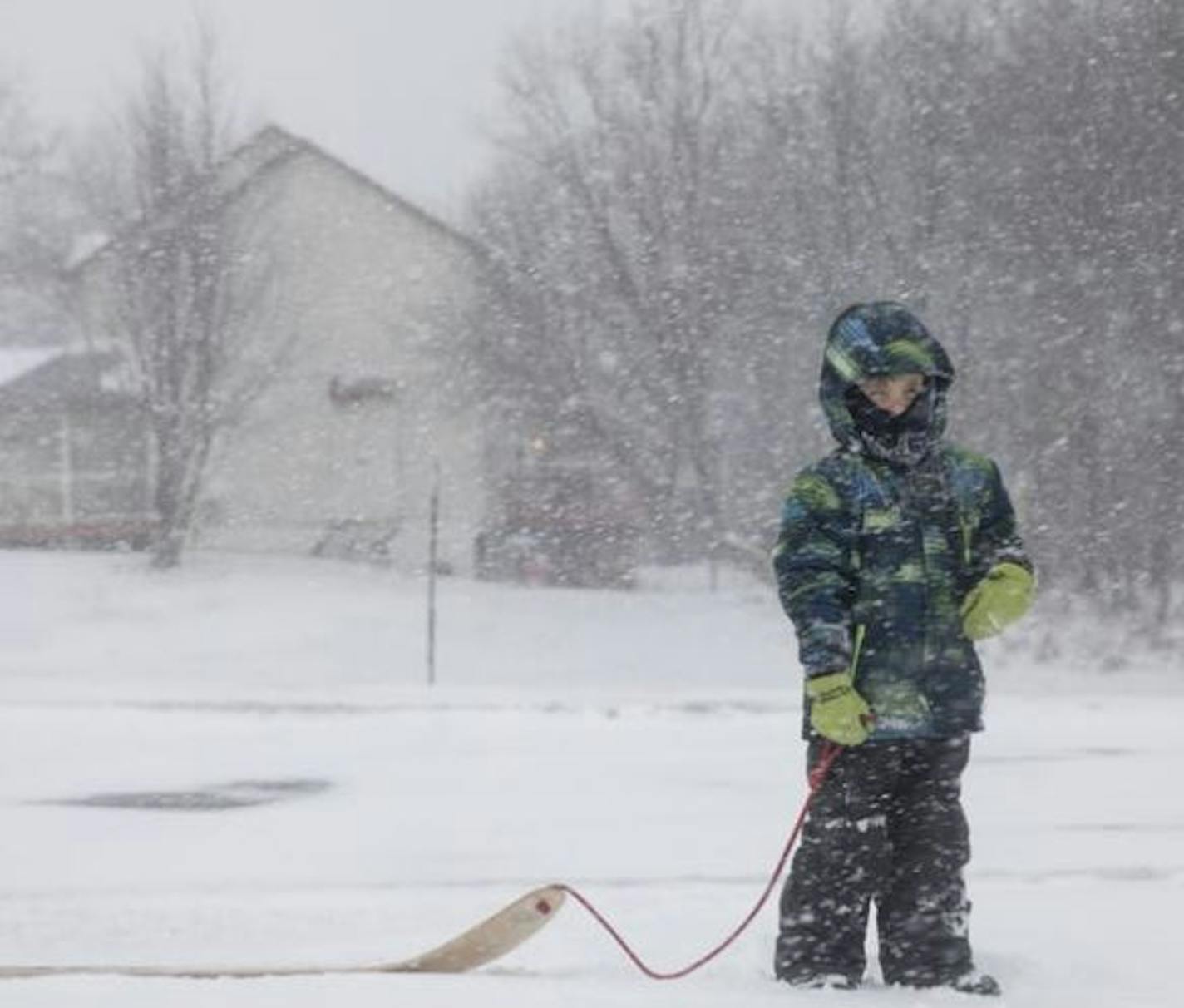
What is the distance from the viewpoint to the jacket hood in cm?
399

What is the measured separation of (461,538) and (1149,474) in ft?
42.6

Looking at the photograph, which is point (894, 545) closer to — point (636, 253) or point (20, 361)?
point (636, 253)

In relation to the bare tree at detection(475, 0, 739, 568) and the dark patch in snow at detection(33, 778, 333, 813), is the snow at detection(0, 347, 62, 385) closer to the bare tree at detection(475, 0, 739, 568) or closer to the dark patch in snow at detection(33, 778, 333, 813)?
the bare tree at detection(475, 0, 739, 568)

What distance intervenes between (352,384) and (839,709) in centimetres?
2788

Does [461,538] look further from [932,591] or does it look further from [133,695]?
[932,591]

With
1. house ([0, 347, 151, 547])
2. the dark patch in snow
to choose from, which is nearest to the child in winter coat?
the dark patch in snow

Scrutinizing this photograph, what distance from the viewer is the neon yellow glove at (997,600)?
387cm

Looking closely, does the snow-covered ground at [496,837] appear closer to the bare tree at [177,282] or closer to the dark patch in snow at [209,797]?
the dark patch in snow at [209,797]

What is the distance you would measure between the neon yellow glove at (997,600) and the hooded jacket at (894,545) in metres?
0.04

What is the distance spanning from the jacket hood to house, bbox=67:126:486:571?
83.4ft

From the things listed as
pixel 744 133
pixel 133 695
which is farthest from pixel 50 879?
pixel 744 133

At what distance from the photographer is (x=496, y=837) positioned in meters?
7.18

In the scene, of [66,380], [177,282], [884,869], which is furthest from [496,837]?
[66,380]

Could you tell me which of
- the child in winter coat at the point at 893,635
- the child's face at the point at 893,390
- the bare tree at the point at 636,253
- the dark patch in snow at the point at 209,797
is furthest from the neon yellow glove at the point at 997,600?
Answer: the bare tree at the point at 636,253
